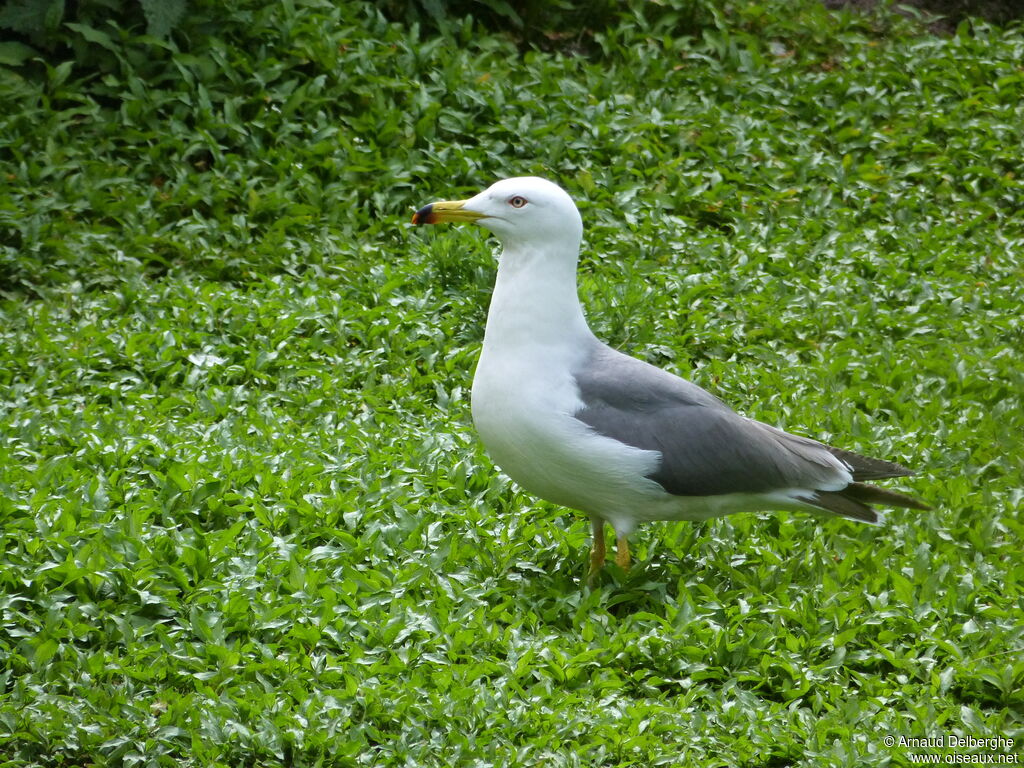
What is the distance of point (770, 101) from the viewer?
8992mm

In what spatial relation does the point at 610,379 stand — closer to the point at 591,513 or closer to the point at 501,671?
the point at 591,513

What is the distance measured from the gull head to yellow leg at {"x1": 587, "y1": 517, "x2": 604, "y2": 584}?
1042mm

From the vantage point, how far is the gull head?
4.64 metres

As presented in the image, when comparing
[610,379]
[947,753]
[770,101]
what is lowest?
[947,753]

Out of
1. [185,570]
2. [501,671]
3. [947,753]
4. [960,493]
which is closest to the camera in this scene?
[947,753]

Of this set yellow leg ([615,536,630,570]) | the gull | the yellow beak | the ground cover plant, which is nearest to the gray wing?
the gull

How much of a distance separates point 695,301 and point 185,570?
3446mm

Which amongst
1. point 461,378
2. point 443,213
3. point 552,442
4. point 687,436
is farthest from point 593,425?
point 461,378

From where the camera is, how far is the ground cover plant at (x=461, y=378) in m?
4.08

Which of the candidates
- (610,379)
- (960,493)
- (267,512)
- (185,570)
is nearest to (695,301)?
(960,493)

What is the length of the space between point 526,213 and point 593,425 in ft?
2.67

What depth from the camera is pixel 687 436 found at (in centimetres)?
459

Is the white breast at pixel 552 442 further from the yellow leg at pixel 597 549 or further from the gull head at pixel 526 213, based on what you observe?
the gull head at pixel 526 213

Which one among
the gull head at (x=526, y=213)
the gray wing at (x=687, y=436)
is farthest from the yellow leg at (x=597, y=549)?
the gull head at (x=526, y=213)
